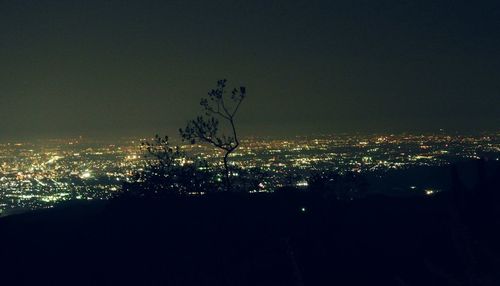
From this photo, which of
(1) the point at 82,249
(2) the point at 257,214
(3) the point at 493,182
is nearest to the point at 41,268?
(1) the point at 82,249

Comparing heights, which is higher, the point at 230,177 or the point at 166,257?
the point at 230,177

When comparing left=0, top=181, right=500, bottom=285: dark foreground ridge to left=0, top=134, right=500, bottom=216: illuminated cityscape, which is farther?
left=0, top=134, right=500, bottom=216: illuminated cityscape

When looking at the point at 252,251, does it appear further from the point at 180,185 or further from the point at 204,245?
the point at 180,185

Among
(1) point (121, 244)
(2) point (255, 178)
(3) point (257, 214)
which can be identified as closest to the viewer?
(1) point (121, 244)

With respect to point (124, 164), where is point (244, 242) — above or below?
below

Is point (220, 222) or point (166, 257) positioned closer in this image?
point (166, 257)

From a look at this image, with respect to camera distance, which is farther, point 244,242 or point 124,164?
point 124,164

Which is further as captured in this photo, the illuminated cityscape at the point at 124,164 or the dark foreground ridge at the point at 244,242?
the illuminated cityscape at the point at 124,164

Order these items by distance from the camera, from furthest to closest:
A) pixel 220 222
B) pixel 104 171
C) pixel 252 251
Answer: pixel 104 171 → pixel 220 222 → pixel 252 251
